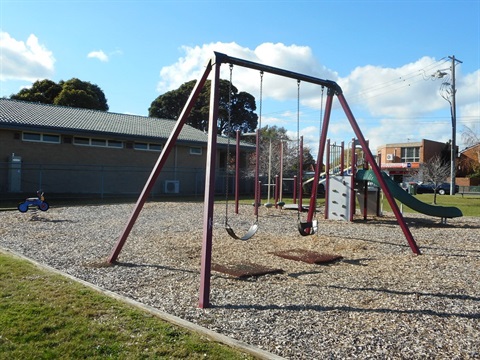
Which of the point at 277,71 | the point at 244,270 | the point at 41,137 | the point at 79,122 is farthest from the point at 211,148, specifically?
the point at 79,122

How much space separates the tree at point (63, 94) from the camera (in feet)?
150

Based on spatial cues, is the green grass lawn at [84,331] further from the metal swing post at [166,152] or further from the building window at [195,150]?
the building window at [195,150]

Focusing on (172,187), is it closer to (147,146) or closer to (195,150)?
(147,146)

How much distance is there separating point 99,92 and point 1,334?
52.2 m

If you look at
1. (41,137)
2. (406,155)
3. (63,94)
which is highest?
(63,94)

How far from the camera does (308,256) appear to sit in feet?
27.1

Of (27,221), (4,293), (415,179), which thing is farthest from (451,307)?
(415,179)

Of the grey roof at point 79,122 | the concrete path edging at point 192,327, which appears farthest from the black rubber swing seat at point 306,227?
the grey roof at point 79,122

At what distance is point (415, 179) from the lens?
54125 millimetres

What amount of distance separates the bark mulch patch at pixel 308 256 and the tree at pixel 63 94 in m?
41.7

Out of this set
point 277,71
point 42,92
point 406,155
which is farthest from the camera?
point 406,155

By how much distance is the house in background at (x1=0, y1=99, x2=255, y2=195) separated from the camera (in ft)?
77.8

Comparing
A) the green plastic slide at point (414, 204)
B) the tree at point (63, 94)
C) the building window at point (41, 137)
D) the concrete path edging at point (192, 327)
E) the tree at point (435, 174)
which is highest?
the tree at point (63, 94)

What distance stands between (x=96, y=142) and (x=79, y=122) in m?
1.72
